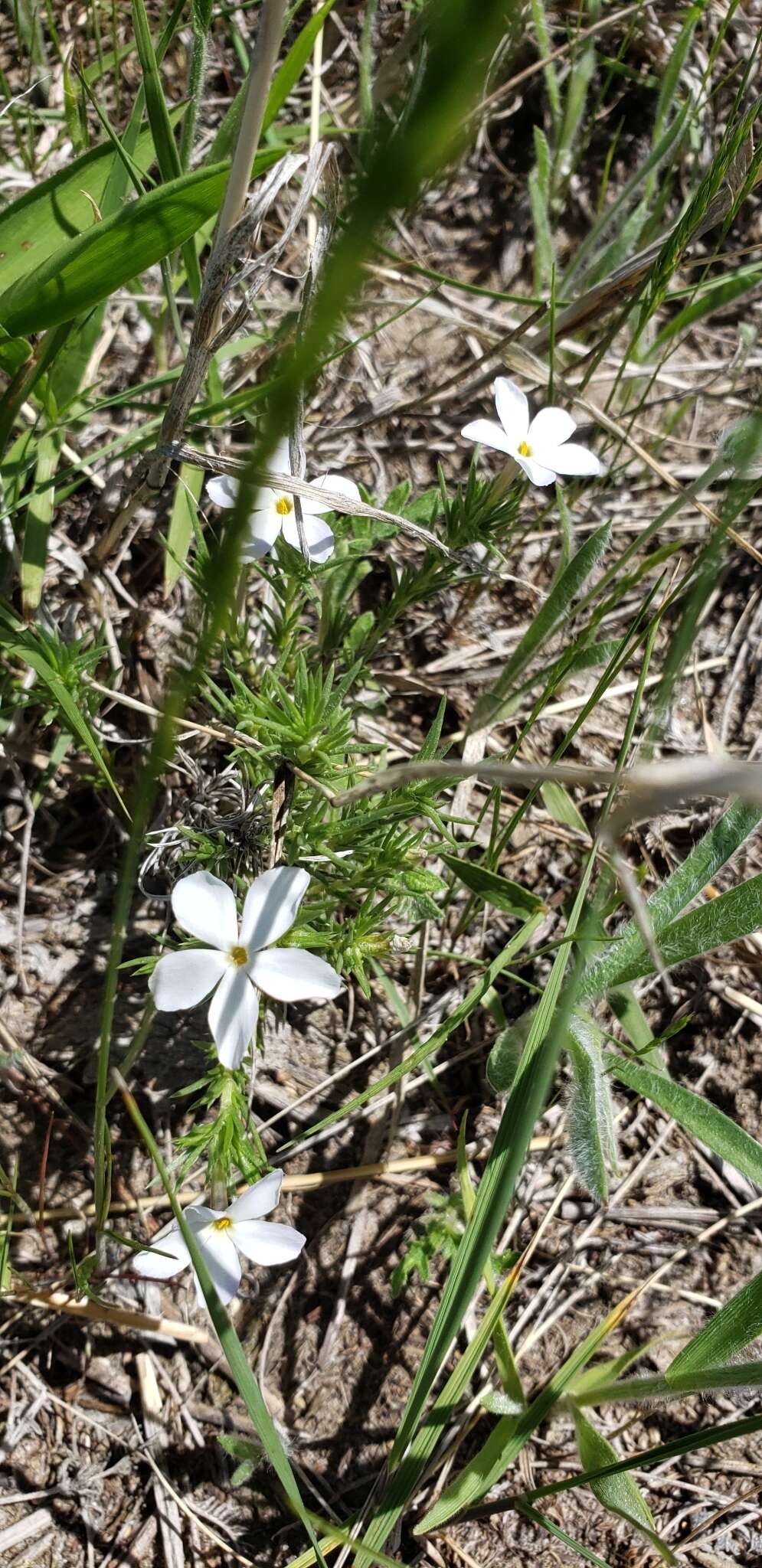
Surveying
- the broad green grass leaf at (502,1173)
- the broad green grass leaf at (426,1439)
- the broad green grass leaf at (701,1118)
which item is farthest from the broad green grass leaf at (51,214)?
the broad green grass leaf at (426,1439)

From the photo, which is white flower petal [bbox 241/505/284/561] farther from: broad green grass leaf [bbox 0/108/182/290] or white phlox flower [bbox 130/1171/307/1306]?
white phlox flower [bbox 130/1171/307/1306]

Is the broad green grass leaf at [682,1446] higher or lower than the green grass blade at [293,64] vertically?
lower

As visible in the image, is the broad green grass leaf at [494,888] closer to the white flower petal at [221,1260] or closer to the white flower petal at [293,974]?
the white flower petal at [293,974]

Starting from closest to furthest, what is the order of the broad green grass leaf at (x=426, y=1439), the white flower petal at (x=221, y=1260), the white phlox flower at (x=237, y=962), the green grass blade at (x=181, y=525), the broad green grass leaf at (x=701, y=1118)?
the white phlox flower at (x=237, y=962) → the white flower petal at (x=221, y=1260) → the broad green grass leaf at (x=426, y=1439) → the broad green grass leaf at (x=701, y=1118) → the green grass blade at (x=181, y=525)

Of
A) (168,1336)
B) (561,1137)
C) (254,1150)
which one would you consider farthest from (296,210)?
(168,1336)

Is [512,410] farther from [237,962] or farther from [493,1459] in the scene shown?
[493,1459]

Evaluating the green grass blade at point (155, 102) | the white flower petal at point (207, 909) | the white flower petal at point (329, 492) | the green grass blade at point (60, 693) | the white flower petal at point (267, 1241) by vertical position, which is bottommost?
the white flower petal at point (267, 1241)

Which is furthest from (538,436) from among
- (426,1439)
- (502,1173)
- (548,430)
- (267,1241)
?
(426,1439)
